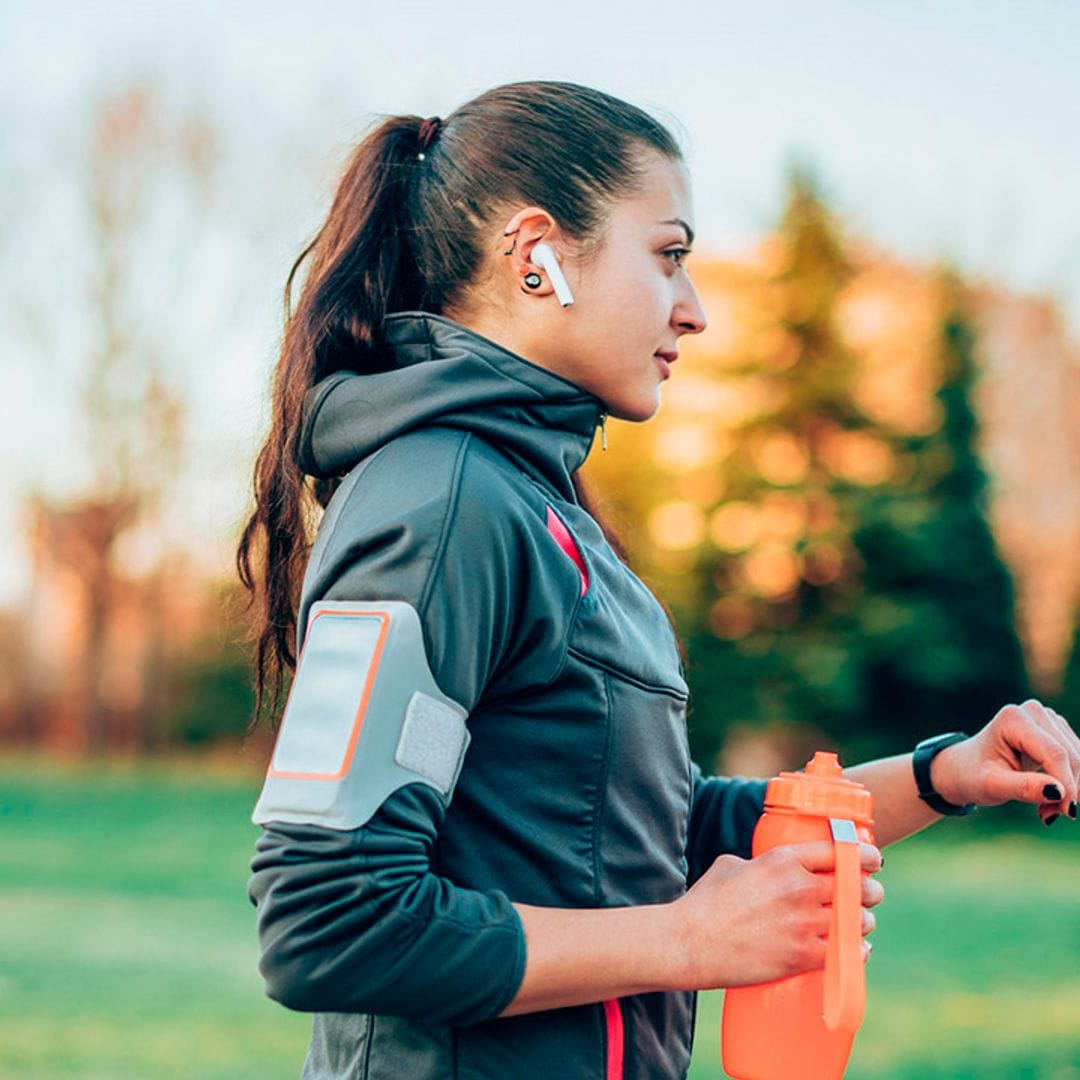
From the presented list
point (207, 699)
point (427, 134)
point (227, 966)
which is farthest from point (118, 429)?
point (427, 134)

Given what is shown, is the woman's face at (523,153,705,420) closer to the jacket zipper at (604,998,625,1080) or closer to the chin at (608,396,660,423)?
the chin at (608,396,660,423)

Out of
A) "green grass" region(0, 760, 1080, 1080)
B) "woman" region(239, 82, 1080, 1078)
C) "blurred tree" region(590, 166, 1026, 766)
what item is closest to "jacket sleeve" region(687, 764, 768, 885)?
"woman" region(239, 82, 1080, 1078)

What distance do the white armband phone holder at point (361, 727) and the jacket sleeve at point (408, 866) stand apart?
0.02 metres

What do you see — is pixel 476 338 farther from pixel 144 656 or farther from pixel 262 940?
pixel 144 656

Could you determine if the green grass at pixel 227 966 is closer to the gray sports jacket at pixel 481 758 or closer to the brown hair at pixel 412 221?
the brown hair at pixel 412 221

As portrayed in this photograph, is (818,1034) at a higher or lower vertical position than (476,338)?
lower

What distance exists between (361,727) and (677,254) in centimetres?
72

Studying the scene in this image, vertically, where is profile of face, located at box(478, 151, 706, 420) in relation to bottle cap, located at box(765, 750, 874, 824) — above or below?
above

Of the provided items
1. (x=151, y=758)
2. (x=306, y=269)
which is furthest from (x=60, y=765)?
(x=306, y=269)

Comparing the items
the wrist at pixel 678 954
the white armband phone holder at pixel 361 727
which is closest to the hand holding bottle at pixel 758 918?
the wrist at pixel 678 954

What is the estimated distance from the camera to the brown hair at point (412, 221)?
1747mm

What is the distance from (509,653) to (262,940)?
350mm

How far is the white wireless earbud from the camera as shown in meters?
1.68

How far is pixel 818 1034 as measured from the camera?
1.56 meters
